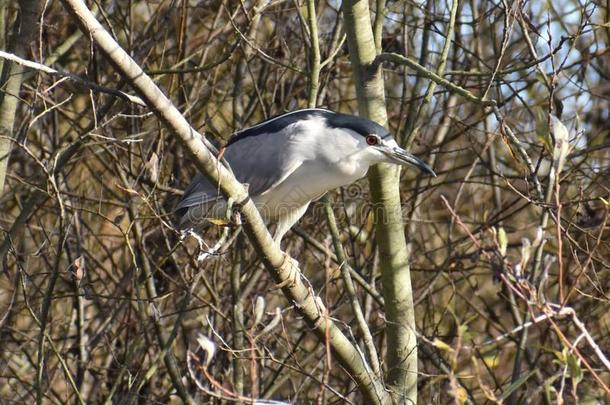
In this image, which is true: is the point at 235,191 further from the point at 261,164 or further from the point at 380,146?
the point at 261,164

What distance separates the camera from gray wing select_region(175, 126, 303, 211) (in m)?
3.84

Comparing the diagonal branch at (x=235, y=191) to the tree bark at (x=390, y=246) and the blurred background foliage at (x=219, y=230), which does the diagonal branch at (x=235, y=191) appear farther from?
the blurred background foliage at (x=219, y=230)

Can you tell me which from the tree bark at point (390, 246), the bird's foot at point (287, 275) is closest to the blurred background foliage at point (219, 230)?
the tree bark at point (390, 246)

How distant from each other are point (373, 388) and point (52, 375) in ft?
7.03

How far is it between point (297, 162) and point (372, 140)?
1.28 feet

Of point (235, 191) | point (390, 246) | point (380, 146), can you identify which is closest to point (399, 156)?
point (380, 146)

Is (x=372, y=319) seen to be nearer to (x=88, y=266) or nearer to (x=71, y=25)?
(x=88, y=266)

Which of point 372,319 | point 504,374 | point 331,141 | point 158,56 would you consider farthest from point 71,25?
point 504,374

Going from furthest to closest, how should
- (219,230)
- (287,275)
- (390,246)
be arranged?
(219,230) → (390,246) → (287,275)

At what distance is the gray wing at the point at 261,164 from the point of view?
12.6 feet

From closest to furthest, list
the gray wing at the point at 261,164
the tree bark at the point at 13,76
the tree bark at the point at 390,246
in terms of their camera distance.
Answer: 1. the tree bark at the point at 390,246
2. the tree bark at the point at 13,76
3. the gray wing at the point at 261,164

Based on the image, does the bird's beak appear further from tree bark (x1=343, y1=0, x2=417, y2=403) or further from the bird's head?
tree bark (x1=343, y1=0, x2=417, y2=403)

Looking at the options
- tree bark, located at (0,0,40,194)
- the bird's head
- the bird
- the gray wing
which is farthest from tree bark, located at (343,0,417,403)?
tree bark, located at (0,0,40,194)

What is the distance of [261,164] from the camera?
3918 mm
